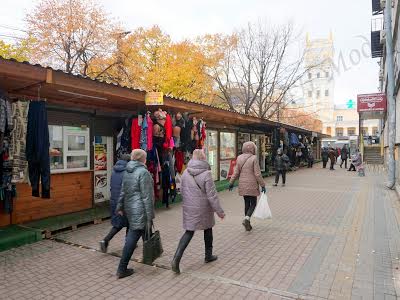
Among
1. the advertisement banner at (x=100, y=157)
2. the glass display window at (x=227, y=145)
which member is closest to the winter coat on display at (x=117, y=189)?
the advertisement banner at (x=100, y=157)

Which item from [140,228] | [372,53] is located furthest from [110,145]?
[372,53]

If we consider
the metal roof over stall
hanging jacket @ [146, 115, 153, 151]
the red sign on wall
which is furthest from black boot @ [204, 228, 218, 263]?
the red sign on wall

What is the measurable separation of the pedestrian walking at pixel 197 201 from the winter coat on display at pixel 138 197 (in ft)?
1.70

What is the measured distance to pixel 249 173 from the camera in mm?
6516

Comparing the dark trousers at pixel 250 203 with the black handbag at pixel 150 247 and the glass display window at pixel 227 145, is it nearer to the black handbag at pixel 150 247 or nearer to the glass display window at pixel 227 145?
the black handbag at pixel 150 247

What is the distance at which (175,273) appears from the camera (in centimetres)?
439

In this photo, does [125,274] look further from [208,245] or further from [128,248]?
[208,245]

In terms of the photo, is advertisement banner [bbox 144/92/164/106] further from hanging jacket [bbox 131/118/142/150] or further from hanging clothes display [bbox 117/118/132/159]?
hanging clothes display [bbox 117/118/132/159]

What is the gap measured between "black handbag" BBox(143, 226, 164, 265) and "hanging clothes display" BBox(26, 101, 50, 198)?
223 centimetres

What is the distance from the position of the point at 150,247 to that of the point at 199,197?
0.95m

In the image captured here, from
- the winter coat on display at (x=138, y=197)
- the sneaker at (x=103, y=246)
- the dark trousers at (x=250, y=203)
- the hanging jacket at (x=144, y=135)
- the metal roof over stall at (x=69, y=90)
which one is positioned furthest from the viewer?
the hanging jacket at (x=144, y=135)

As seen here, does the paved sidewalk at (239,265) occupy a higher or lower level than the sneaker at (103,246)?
lower

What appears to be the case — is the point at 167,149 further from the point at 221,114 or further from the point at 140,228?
the point at 140,228

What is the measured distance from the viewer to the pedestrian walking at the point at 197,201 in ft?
14.5
